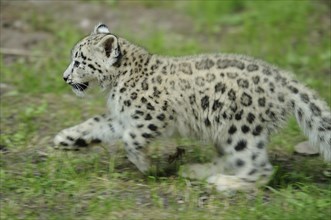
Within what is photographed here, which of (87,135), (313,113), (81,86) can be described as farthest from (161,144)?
(313,113)

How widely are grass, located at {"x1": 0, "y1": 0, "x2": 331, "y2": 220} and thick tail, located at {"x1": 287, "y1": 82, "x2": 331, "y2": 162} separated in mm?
382

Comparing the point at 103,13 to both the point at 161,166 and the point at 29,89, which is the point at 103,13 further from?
the point at 161,166

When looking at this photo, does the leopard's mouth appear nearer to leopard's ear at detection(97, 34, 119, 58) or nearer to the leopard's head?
the leopard's head

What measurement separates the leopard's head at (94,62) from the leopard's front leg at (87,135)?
341 mm

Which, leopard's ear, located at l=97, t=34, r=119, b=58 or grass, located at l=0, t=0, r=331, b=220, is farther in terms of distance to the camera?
leopard's ear, located at l=97, t=34, r=119, b=58

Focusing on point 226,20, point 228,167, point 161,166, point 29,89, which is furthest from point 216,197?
point 226,20

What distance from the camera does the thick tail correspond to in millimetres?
6242

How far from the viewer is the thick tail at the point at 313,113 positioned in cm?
624

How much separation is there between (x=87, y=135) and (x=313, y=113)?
193cm

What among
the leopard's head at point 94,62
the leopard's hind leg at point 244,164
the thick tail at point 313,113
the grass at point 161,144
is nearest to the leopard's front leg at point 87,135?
the grass at point 161,144

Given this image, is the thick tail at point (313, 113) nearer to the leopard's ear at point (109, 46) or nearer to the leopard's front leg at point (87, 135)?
the leopard's ear at point (109, 46)

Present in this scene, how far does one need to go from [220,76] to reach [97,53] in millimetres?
1043

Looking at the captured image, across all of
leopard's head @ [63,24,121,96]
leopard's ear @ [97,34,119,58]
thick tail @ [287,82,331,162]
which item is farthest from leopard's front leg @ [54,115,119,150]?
thick tail @ [287,82,331,162]

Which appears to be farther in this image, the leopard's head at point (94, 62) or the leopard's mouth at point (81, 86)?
the leopard's mouth at point (81, 86)
